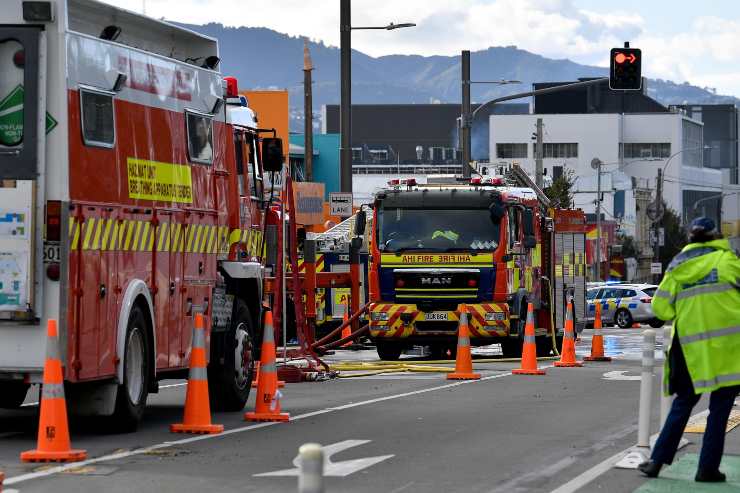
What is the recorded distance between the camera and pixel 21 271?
1312cm

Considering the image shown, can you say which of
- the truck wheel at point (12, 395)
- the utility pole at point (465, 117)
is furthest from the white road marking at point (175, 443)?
the utility pole at point (465, 117)

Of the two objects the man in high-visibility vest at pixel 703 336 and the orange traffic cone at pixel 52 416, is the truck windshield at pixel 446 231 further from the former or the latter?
the man in high-visibility vest at pixel 703 336

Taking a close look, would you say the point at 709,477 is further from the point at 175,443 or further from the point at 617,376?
the point at 617,376

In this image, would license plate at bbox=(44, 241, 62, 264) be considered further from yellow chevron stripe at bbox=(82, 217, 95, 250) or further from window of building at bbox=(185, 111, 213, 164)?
window of building at bbox=(185, 111, 213, 164)

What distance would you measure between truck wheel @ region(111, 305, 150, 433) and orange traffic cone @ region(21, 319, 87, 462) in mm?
1956

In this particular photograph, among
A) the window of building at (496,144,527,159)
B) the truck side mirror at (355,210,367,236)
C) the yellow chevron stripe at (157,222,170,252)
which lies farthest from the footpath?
the window of building at (496,144,527,159)

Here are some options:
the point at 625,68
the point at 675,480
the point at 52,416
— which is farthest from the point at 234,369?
the point at 625,68

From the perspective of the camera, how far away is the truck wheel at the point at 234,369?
55.4ft

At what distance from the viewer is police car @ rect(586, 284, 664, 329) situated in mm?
58031

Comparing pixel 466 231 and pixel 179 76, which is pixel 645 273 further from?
pixel 179 76

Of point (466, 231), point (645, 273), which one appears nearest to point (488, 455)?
point (466, 231)

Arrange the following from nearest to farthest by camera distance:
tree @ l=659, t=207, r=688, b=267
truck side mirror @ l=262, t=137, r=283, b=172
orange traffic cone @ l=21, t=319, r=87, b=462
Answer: orange traffic cone @ l=21, t=319, r=87, b=462, truck side mirror @ l=262, t=137, r=283, b=172, tree @ l=659, t=207, r=688, b=267

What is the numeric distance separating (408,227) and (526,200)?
271 centimetres

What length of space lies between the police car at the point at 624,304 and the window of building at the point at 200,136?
4197 centimetres
